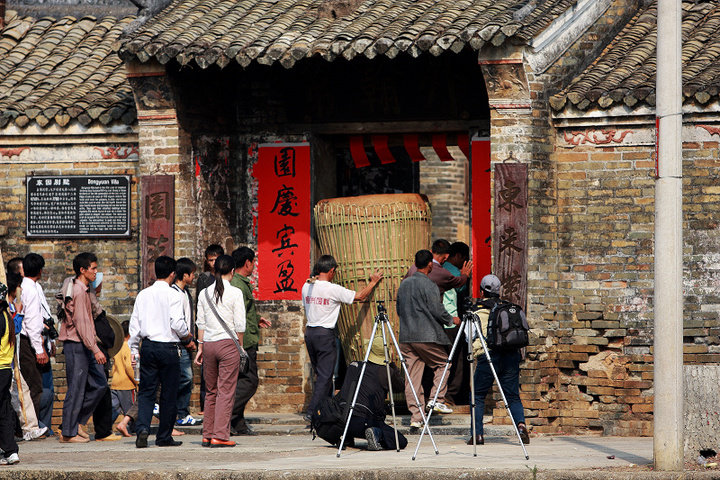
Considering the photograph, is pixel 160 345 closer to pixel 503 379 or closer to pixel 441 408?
pixel 441 408

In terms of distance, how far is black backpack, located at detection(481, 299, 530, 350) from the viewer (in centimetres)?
1001

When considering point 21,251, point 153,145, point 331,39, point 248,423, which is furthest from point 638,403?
point 21,251

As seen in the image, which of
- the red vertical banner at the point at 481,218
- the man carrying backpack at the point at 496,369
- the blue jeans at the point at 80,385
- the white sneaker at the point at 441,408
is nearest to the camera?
the man carrying backpack at the point at 496,369

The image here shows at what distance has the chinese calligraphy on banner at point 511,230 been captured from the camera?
11.4 m

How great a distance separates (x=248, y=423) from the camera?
1214 centimetres

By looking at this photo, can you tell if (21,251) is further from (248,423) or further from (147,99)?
(248,423)

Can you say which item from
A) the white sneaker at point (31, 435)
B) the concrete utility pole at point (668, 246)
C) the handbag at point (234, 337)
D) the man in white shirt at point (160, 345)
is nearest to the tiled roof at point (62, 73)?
the man in white shirt at point (160, 345)

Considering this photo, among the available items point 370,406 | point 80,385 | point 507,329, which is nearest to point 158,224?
point 80,385

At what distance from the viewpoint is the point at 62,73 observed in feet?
44.9

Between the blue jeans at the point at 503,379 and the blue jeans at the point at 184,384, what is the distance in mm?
3339

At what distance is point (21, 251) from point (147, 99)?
251 cm

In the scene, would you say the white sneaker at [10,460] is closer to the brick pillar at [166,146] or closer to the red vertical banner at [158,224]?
the red vertical banner at [158,224]

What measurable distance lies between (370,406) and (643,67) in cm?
485

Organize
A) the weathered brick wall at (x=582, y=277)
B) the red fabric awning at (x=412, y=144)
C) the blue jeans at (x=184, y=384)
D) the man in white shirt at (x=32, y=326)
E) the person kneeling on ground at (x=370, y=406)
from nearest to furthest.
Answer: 1. the person kneeling on ground at (x=370, y=406)
2. the man in white shirt at (x=32, y=326)
3. the weathered brick wall at (x=582, y=277)
4. the blue jeans at (x=184, y=384)
5. the red fabric awning at (x=412, y=144)
